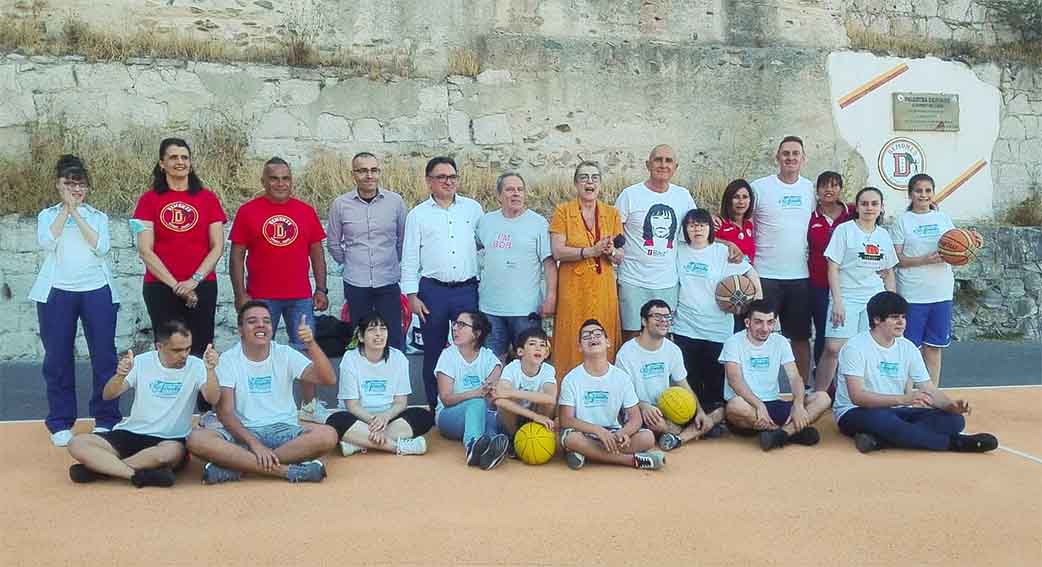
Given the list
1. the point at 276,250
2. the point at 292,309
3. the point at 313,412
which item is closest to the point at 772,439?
the point at 313,412

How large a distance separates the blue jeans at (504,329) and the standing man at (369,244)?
80cm

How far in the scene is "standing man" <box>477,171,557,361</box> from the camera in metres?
6.81

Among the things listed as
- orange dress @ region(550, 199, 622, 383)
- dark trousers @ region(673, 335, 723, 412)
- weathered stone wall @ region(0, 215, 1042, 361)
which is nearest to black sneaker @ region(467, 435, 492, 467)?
orange dress @ region(550, 199, 622, 383)

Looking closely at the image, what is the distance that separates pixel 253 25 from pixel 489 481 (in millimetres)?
8229

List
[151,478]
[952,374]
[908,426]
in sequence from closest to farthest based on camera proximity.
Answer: [151,478]
[908,426]
[952,374]

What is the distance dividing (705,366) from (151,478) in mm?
3690

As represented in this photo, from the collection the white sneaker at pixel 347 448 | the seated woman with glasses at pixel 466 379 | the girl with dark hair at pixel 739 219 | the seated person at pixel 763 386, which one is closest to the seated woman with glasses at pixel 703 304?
the girl with dark hair at pixel 739 219

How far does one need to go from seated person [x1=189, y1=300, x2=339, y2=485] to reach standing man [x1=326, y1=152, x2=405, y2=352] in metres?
1.16

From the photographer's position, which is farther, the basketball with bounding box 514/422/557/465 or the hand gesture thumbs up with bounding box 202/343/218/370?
the basketball with bounding box 514/422/557/465

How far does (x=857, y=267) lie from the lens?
7066 mm

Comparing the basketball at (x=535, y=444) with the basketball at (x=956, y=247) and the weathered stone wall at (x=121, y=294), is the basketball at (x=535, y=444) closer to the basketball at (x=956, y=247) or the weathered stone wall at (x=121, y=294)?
the basketball at (x=956, y=247)

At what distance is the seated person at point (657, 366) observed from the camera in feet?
20.8

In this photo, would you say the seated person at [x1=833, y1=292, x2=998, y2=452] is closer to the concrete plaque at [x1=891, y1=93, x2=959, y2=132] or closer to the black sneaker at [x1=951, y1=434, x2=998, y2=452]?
the black sneaker at [x1=951, y1=434, x2=998, y2=452]

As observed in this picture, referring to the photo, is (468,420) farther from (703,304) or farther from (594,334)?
(703,304)
